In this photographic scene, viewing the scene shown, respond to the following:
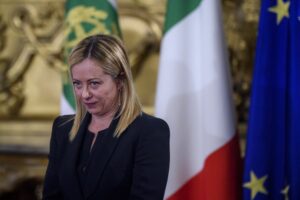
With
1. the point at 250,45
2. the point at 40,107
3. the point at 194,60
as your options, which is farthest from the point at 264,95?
the point at 40,107

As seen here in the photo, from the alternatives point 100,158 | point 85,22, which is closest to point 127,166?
point 100,158

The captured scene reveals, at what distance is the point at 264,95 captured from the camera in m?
1.83

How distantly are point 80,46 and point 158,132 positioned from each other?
0.85 ft

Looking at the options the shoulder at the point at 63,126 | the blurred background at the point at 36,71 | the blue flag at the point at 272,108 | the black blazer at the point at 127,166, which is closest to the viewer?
the black blazer at the point at 127,166

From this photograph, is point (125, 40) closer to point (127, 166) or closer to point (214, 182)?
point (214, 182)

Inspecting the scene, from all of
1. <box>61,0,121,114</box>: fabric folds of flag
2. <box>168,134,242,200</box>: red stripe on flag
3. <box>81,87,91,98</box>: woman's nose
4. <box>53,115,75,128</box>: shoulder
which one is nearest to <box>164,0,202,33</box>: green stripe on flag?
<box>61,0,121,114</box>: fabric folds of flag

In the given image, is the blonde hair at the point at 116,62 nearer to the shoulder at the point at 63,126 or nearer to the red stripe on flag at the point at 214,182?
the shoulder at the point at 63,126

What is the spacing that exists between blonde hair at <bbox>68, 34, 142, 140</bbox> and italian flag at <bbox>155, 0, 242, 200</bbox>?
0.77 m

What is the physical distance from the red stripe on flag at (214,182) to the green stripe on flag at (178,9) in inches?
20.7

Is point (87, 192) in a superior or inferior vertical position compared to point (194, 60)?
inferior

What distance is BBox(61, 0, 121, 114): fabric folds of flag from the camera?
2072 millimetres

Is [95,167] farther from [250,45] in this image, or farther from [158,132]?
[250,45]

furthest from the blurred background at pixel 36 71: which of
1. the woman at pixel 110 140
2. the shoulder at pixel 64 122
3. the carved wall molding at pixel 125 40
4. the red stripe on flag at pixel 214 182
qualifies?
the woman at pixel 110 140

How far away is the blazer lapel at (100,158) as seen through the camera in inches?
43.4
